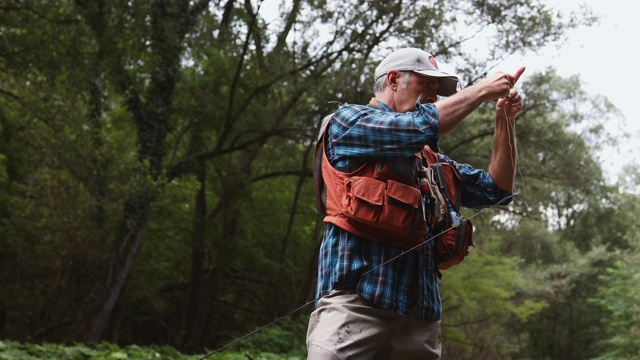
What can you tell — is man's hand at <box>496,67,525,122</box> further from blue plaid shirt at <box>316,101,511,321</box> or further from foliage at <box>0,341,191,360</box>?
foliage at <box>0,341,191,360</box>

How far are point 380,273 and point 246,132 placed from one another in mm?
14747

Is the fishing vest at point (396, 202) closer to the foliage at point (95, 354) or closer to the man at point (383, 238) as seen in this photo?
the man at point (383, 238)

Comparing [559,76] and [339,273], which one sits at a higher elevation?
[559,76]

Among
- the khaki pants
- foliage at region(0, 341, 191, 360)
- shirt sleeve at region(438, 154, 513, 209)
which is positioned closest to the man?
the khaki pants

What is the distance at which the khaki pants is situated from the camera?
228 centimetres

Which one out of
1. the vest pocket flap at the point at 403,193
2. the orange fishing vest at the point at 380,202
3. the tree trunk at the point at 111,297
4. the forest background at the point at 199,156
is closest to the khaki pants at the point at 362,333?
the orange fishing vest at the point at 380,202

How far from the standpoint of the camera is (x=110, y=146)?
1380cm

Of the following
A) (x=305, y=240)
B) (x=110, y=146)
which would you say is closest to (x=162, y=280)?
(x=305, y=240)

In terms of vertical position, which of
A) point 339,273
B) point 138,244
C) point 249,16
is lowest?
point 339,273

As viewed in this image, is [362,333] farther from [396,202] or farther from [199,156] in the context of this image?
[199,156]

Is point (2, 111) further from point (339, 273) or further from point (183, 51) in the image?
point (339, 273)

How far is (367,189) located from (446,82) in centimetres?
49

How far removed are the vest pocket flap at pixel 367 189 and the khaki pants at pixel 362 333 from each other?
30 centimetres

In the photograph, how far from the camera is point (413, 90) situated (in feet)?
8.25
